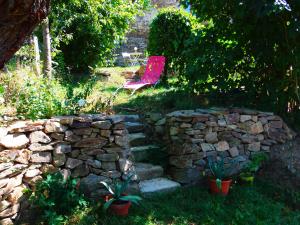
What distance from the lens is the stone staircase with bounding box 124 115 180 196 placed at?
186 inches

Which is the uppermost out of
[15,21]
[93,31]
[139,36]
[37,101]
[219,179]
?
[139,36]

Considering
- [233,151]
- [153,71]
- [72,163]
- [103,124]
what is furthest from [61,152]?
[153,71]

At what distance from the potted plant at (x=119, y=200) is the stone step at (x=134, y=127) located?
5.03ft

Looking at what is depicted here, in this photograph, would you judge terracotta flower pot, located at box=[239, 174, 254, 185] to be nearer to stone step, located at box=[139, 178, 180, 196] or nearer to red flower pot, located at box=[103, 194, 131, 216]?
stone step, located at box=[139, 178, 180, 196]

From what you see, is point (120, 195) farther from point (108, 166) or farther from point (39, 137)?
point (39, 137)

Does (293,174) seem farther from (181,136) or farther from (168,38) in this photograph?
(168,38)

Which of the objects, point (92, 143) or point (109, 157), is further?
point (109, 157)

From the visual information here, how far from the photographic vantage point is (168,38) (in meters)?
8.38

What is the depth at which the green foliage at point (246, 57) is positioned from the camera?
215 inches

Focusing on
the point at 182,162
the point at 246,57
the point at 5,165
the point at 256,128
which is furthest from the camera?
the point at 246,57

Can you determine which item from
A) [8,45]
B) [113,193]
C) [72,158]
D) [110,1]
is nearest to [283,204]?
[113,193]

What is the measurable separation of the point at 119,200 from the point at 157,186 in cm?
79

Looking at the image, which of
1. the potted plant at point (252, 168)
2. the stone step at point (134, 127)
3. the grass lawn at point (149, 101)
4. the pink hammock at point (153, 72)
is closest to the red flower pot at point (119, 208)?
the grass lawn at point (149, 101)

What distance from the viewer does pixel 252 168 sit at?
5.21 metres
